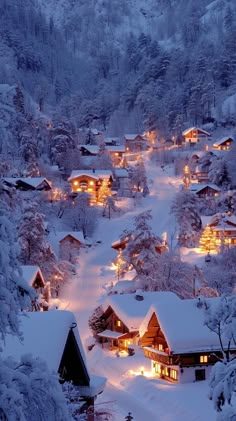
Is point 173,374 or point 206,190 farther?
point 206,190

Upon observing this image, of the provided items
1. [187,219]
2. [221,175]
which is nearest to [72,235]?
[187,219]

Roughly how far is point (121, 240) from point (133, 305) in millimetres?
14173

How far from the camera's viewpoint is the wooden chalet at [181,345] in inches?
1210

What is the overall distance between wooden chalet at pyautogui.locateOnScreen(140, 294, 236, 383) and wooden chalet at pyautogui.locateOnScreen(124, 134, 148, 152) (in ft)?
224

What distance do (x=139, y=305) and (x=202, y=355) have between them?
8774mm

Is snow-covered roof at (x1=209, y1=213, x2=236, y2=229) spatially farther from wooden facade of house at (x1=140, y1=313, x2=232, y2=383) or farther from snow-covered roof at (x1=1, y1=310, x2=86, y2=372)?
snow-covered roof at (x1=1, y1=310, x2=86, y2=372)

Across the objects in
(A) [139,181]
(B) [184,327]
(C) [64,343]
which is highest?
(C) [64,343]

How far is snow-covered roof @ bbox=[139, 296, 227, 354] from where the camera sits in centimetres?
3086

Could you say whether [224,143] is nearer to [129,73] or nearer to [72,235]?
[72,235]

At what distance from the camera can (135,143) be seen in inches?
3944

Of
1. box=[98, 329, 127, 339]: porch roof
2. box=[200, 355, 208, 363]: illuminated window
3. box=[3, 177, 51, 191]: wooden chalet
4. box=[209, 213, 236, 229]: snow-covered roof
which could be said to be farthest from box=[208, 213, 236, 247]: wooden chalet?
box=[200, 355, 208, 363]: illuminated window

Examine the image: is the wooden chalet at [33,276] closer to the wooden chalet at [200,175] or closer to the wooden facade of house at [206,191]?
the wooden facade of house at [206,191]

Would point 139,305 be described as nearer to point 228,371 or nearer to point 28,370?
point 228,371

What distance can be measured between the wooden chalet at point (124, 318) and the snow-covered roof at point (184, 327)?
4.15m
